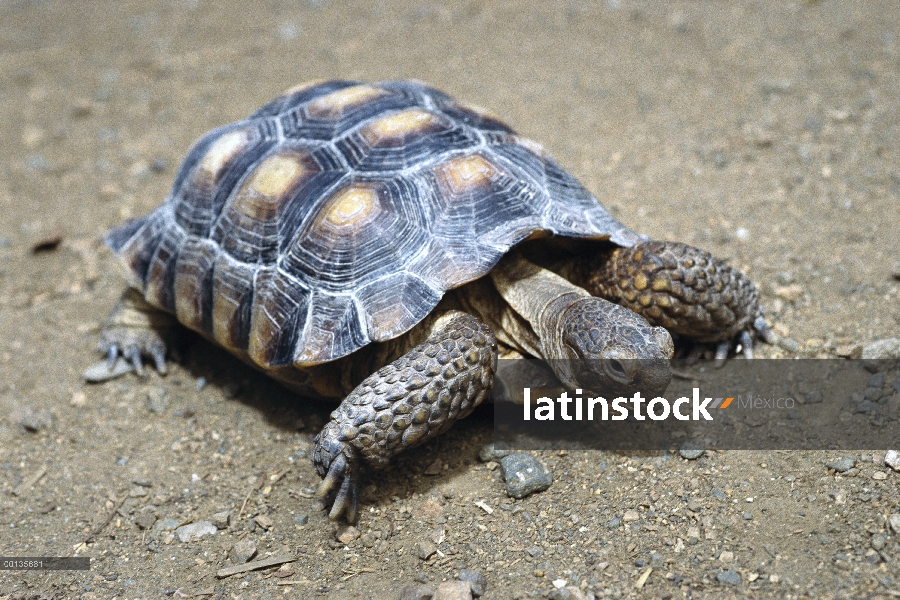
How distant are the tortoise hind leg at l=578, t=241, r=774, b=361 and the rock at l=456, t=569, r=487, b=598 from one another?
4.50ft

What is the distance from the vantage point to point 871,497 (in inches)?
106

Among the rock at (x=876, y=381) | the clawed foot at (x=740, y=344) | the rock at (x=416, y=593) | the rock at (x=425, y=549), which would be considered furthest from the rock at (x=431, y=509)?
the rock at (x=876, y=381)

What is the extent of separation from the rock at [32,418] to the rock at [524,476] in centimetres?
236

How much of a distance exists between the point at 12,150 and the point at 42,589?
15.6 feet

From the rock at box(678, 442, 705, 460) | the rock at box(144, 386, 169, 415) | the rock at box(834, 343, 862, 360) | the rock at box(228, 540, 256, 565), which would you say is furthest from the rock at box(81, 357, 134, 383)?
the rock at box(834, 343, 862, 360)

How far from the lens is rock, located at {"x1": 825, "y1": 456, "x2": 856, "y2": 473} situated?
2834 mm

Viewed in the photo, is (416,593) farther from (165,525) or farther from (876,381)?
(876,381)

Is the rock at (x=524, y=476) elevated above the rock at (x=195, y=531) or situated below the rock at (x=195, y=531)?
above

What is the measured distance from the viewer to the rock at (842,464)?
9.30ft

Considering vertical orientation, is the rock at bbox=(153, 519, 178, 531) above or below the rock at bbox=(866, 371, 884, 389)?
below

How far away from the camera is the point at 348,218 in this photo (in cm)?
332

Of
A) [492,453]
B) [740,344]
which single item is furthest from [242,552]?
[740,344]

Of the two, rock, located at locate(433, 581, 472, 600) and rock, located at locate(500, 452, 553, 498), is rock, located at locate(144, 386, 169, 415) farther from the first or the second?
rock, located at locate(433, 581, 472, 600)
